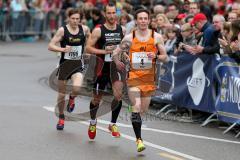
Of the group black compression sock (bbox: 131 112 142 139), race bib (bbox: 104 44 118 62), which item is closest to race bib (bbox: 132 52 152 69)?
Answer: black compression sock (bbox: 131 112 142 139)

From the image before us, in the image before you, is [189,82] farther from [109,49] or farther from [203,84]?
[109,49]

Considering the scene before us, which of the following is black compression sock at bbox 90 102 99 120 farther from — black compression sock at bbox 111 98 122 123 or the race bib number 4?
the race bib number 4

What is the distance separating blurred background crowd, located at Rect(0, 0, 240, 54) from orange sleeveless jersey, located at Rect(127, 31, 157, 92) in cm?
220

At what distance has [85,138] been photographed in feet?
35.6

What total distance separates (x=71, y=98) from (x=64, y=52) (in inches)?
42.2

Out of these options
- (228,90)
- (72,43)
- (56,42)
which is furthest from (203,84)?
(56,42)

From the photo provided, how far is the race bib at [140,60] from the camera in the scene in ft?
32.3

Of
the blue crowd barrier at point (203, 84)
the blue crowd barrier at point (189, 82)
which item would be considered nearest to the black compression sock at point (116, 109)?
the blue crowd barrier at point (203, 84)

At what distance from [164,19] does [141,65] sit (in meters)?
6.03

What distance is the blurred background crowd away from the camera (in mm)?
12539

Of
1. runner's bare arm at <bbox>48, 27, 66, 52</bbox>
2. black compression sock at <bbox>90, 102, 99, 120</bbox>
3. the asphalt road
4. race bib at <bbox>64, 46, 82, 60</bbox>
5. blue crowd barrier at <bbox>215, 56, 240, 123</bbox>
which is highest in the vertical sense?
runner's bare arm at <bbox>48, 27, 66, 52</bbox>

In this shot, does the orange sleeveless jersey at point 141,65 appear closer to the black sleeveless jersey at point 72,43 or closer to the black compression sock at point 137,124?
the black compression sock at point 137,124

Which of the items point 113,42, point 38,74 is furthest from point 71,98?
point 38,74

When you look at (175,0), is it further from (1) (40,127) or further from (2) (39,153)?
(2) (39,153)
